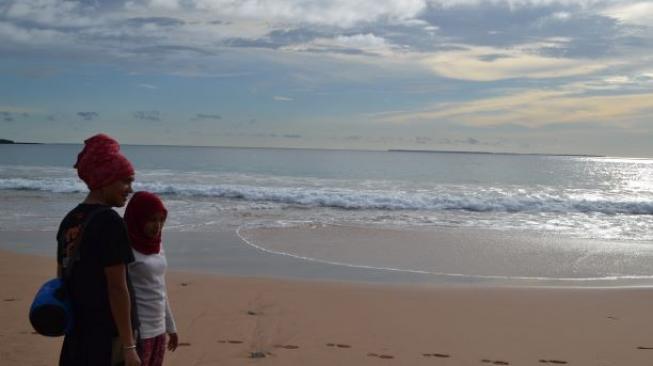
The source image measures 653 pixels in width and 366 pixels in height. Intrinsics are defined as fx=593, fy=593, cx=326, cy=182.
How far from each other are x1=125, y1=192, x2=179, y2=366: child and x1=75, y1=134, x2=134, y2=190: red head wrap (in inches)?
17.6

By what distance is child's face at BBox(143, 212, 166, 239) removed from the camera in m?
2.87

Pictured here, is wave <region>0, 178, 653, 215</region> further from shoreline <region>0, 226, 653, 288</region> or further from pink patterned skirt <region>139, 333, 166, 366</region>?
pink patterned skirt <region>139, 333, 166, 366</region>

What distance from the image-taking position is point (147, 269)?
9.33ft

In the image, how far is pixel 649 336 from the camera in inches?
A: 224

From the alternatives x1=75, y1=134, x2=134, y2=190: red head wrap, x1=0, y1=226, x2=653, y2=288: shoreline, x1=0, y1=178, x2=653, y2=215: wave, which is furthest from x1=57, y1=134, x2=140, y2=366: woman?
x1=0, y1=178, x2=653, y2=215: wave

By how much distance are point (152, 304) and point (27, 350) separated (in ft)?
8.73

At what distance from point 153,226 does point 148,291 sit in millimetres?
314

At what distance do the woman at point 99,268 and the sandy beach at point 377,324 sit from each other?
2431 mm

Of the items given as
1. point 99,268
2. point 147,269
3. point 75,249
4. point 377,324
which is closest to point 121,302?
point 99,268

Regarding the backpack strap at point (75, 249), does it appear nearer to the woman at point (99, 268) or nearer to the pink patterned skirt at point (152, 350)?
the woman at point (99, 268)

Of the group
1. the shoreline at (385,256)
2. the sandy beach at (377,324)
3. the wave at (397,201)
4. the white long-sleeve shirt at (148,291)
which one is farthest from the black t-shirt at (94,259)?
the wave at (397,201)

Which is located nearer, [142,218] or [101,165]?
[101,165]

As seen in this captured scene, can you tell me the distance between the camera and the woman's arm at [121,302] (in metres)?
2.29

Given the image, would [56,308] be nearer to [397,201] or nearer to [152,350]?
[152,350]
